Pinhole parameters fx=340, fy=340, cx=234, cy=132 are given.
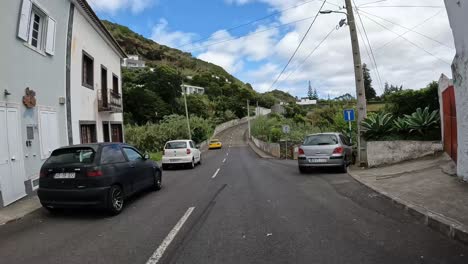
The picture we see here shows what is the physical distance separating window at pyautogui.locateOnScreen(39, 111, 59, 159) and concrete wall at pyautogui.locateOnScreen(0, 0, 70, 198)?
0.62 ft

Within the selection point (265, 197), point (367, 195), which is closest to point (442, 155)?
point (367, 195)

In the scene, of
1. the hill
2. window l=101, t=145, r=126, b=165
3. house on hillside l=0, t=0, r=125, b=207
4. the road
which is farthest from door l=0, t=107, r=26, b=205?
the hill

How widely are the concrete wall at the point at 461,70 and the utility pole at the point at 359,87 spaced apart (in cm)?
549

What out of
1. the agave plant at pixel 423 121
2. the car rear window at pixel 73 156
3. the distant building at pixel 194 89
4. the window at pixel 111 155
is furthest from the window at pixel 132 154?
the distant building at pixel 194 89

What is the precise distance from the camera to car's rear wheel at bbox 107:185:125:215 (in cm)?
677

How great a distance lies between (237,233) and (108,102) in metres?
13.8

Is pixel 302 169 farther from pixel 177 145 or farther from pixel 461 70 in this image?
pixel 177 145

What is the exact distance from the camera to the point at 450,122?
961cm

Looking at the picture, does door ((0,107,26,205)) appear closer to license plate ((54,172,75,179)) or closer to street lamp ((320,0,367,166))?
license plate ((54,172,75,179))

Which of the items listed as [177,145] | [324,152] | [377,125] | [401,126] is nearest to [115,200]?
[324,152]

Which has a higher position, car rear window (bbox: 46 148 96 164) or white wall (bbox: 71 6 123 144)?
white wall (bbox: 71 6 123 144)

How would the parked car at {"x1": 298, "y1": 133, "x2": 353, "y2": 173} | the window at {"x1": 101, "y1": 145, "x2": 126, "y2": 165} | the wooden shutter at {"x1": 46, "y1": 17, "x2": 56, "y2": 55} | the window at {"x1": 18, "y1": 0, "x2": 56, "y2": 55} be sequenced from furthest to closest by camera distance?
the parked car at {"x1": 298, "y1": 133, "x2": 353, "y2": 173} → the wooden shutter at {"x1": 46, "y1": 17, "x2": 56, "y2": 55} → the window at {"x1": 18, "y1": 0, "x2": 56, "y2": 55} → the window at {"x1": 101, "y1": 145, "x2": 126, "y2": 165}

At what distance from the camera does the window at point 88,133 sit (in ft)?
47.1

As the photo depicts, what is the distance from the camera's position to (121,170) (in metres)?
7.55
